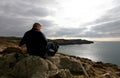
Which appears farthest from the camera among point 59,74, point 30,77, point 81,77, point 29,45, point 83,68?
→ point 83,68

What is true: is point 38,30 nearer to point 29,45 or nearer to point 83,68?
point 29,45

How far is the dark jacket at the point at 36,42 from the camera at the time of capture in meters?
13.6

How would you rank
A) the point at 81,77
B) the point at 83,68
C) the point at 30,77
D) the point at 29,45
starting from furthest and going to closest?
the point at 83,68, the point at 81,77, the point at 29,45, the point at 30,77

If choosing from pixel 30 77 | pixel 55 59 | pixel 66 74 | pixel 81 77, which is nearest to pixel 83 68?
pixel 81 77

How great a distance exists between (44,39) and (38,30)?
0.69m

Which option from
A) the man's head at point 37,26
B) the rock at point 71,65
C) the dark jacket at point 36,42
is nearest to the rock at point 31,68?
the dark jacket at point 36,42

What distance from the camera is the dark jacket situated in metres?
13.6

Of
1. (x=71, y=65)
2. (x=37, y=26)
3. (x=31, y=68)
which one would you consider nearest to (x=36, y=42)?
(x=37, y=26)

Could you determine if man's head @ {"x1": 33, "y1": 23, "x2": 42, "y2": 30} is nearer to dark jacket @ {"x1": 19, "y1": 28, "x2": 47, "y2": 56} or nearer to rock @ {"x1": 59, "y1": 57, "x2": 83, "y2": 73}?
dark jacket @ {"x1": 19, "y1": 28, "x2": 47, "y2": 56}

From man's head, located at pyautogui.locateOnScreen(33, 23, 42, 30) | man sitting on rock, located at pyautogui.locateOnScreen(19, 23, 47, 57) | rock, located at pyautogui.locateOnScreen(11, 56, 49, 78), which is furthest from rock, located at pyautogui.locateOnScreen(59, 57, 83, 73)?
man's head, located at pyautogui.locateOnScreen(33, 23, 42, 30)

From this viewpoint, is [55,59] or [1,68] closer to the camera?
[1,68]

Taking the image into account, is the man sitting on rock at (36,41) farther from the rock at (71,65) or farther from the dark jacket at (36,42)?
the rock at (71,65)

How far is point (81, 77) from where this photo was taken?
15.2 m

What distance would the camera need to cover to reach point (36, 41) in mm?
13711
